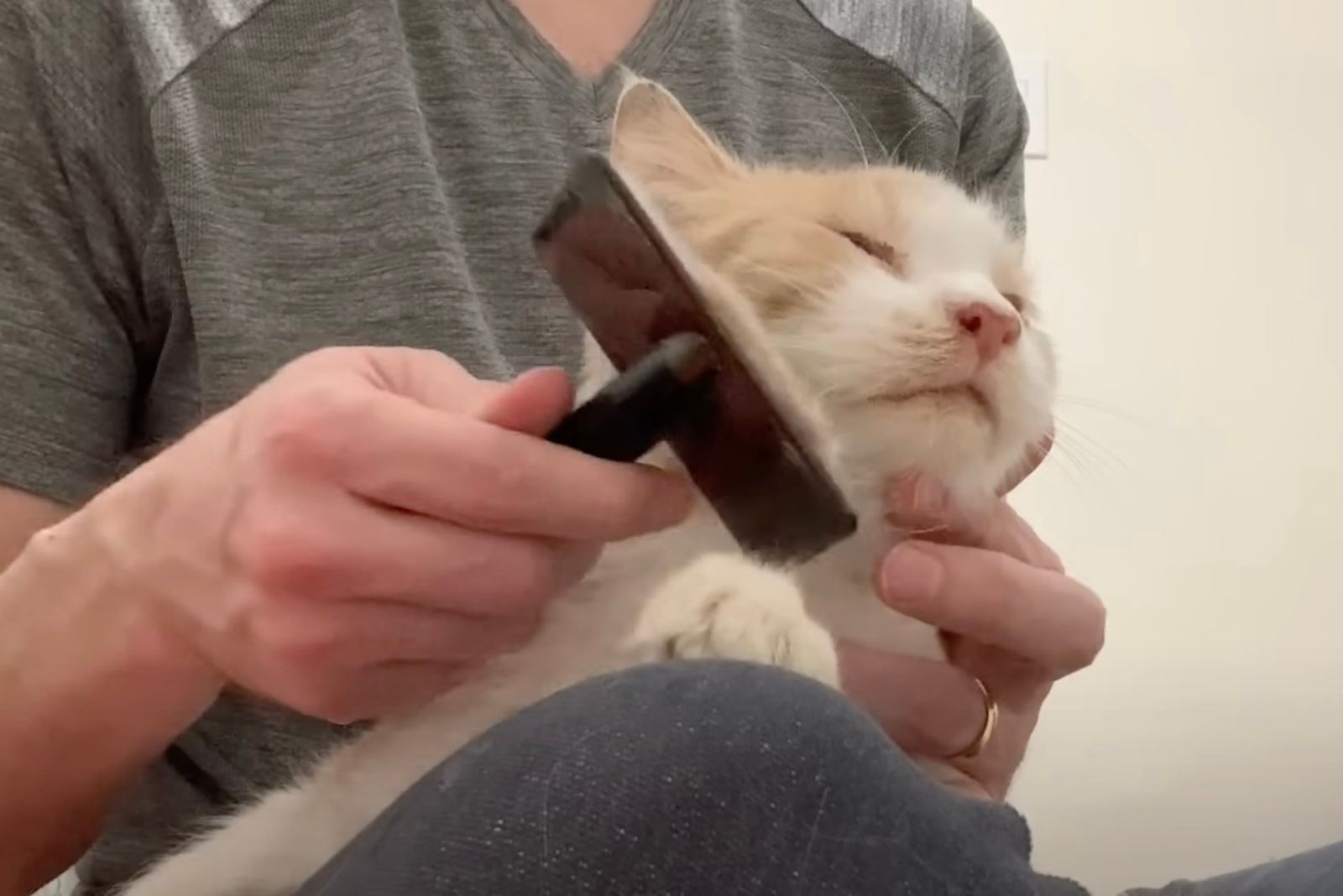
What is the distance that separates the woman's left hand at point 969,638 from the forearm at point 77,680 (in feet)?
1.10

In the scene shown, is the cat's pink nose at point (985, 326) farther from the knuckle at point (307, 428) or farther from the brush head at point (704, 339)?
the knuckle at point (307, 428)

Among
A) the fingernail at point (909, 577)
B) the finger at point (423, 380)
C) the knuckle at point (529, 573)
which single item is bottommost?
the fingernail at point (909, 577)

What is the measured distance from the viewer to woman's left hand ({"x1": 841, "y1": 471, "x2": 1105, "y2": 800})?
660 millimetres

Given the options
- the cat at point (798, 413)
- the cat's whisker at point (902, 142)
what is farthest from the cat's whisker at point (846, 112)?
the cat at point (798, 413)

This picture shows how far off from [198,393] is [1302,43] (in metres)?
1.58

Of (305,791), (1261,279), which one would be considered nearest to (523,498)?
(305,791)

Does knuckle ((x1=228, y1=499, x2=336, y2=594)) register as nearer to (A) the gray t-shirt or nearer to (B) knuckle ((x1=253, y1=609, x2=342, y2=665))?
(B) knuckle ((x1=253, y1=609, x2=342, y2=665))

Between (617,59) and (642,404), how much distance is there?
501 millimetres

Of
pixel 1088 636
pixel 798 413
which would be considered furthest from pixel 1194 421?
pixel 798 413

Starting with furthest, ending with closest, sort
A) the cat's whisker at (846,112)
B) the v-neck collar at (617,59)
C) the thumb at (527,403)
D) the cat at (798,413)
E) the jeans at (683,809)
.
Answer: the cat's whisker at (846,112)
the v-neck collar at (617,59)
the cat at (798,413)
the thumb at (527,403)
the jeans at (683,809)

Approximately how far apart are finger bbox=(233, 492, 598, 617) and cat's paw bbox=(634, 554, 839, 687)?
0.06 metres

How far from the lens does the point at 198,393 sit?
2.58 ft

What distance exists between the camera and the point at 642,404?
47 centimetres

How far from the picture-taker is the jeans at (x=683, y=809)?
A: 0.38 metres
